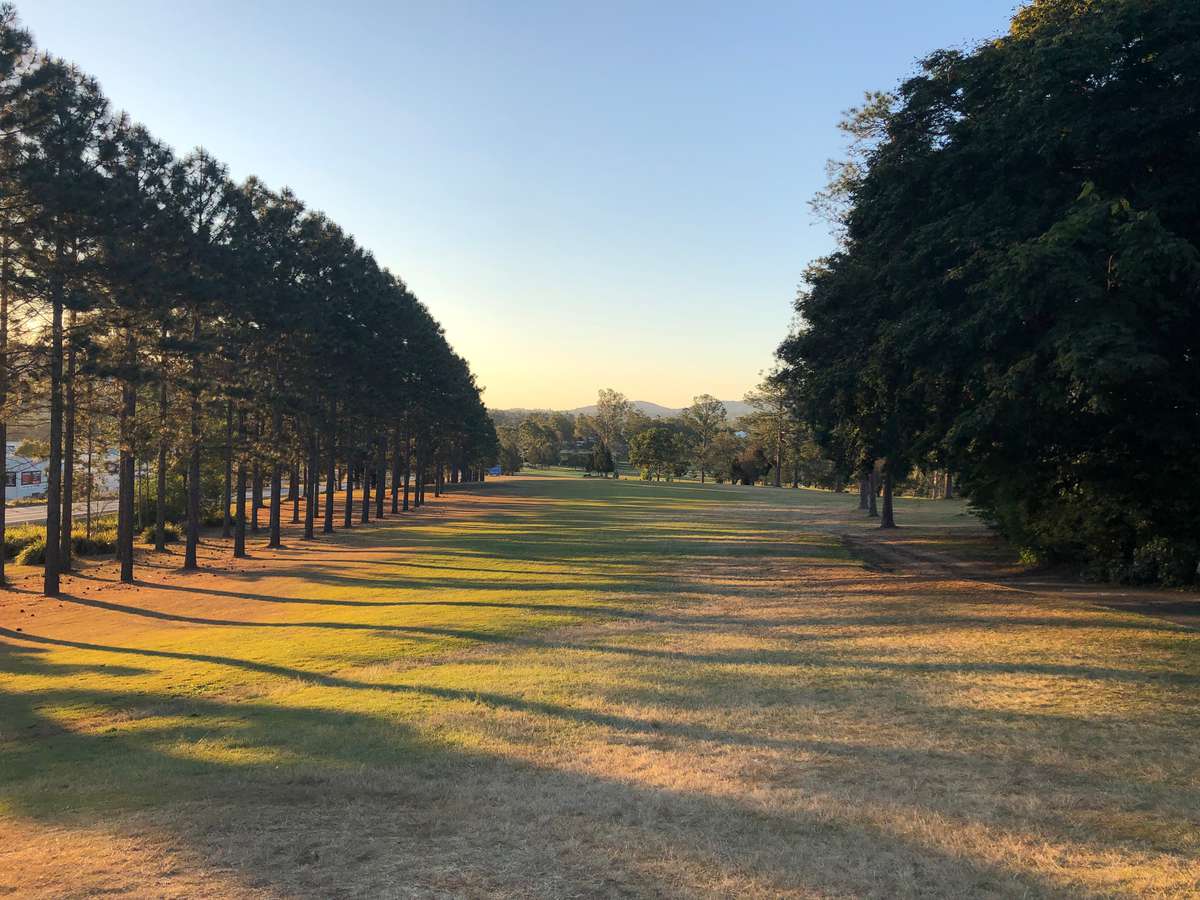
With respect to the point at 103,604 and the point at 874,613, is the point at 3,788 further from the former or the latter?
the point at 103,604

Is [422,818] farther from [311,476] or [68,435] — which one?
[311,476]

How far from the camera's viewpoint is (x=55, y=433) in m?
22.9

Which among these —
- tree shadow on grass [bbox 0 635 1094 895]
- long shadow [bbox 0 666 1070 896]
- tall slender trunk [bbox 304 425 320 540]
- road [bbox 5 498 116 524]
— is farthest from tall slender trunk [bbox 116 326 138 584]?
road [bbox 5 498 116 524]

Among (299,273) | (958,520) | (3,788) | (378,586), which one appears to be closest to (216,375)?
(299,273)

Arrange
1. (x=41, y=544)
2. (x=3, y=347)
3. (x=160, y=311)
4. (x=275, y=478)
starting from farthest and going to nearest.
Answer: (x=275, y=478) → (x=41, y=544) → (x=160, y=311) → (x=3, y=347)

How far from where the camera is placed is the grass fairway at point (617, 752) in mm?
5191

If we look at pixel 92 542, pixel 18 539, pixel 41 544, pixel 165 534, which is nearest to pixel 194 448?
pixel 41 544

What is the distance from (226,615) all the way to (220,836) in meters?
16.1

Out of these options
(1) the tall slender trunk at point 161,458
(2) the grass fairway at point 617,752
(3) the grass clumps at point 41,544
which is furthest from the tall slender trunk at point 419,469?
(2) the grass fairway at point 617,752

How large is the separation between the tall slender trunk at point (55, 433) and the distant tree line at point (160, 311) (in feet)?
0.21

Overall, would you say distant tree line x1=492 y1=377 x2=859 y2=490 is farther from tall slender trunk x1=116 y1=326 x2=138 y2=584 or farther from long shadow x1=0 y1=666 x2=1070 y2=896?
long shadow x1=0 y1=666 x2=1070 y2=896

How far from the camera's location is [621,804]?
20.7 ft

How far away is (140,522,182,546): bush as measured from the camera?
41.8 m

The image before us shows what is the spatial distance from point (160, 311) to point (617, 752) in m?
19.9
